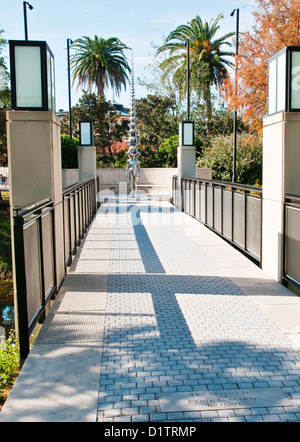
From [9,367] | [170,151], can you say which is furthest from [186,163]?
[9,367]

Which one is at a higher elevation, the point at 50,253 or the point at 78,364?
the point at 50,253

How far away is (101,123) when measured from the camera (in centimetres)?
3794

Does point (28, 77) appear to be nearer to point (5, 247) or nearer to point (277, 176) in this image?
point (277, 176)

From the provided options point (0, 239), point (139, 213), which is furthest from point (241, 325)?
point (0, 239)

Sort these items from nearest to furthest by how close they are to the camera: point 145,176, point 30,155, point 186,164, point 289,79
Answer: point 30,155 → point 289,79 → point 186,164 → point 145,176

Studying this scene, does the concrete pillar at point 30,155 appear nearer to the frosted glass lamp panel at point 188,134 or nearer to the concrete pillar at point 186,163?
the concrete pillar at point 186,163

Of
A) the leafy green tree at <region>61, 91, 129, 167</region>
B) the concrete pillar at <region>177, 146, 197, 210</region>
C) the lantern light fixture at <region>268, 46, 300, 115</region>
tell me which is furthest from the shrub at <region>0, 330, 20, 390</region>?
the leafy green tree at <region>61, 91, 129, 167</region>

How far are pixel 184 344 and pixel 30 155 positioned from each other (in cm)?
328

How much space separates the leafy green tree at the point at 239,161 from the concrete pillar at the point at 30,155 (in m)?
22.6

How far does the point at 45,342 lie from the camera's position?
15.1ft

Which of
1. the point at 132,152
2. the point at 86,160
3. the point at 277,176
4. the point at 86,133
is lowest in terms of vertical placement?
the point at 277,176

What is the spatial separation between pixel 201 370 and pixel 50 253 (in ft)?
Result: 9.01

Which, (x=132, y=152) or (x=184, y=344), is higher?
(x=132, y=152)

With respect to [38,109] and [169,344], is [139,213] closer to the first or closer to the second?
[38,109]
